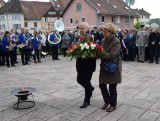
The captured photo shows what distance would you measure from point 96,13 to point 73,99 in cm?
3857

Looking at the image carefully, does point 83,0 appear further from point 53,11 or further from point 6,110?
point 6,110

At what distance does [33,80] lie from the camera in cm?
907

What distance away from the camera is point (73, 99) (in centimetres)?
649

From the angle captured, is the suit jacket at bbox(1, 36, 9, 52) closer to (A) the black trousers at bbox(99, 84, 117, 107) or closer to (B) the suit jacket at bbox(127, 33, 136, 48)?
(B) the suit jacket at bbox(127, 33, 136, 48)

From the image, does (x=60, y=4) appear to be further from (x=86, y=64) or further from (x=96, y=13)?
(x=86, y=64)

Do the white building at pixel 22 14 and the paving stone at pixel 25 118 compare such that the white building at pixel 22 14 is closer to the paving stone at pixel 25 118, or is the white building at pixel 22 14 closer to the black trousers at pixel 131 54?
the black trousers at pixel 131 54

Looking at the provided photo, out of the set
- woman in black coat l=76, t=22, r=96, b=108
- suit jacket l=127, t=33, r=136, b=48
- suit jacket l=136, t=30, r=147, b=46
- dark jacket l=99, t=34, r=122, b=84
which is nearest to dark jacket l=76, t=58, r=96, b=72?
woman in black coat l=76, t=22, r=96, b=108

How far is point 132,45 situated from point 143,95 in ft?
22.9

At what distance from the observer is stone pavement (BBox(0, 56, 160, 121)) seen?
5.25 meters

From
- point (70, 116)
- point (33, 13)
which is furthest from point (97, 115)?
point (33, 13)

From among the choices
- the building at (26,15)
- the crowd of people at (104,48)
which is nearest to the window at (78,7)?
the building at (26,15)

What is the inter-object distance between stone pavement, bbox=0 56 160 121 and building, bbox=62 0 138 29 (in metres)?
35.5

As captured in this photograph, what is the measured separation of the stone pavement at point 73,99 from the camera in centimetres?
525

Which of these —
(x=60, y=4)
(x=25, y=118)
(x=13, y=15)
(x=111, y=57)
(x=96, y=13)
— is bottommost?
(x=25, y=118)
